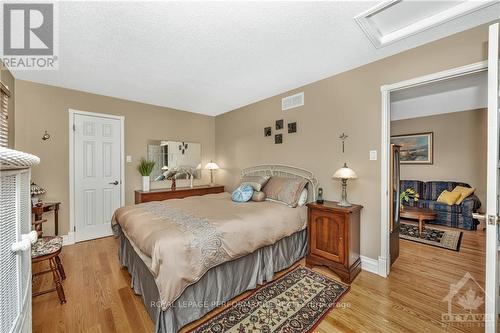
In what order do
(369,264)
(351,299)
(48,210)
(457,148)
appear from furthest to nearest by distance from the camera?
(457,148) < (48,210) < (369,264) < (351,299)

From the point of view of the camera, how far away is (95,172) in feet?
12.2

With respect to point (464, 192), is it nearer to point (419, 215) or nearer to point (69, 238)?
point (419, 215)

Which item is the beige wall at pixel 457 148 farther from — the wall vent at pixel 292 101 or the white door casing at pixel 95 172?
the white door casing at pixel 95 172

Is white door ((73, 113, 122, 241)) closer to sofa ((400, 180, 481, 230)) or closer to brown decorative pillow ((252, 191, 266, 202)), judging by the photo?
brown decorative pillow ((252, 191, 266, 202))

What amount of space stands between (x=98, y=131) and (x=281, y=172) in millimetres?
3344

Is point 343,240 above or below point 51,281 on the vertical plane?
above

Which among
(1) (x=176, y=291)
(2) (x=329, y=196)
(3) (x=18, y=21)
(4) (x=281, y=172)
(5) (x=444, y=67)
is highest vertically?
(3) (x=18, y=21)

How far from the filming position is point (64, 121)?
11.4 ft

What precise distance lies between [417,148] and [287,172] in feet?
13.4

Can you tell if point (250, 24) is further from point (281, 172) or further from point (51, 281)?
point (51, 281)

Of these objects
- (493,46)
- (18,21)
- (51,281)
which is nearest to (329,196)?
(493,46)

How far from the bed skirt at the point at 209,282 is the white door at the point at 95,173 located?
148cm

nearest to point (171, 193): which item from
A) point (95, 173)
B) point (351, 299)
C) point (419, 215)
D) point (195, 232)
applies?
point (95, 173)

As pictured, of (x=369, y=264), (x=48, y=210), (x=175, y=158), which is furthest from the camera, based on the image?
(x=175, y=158)
